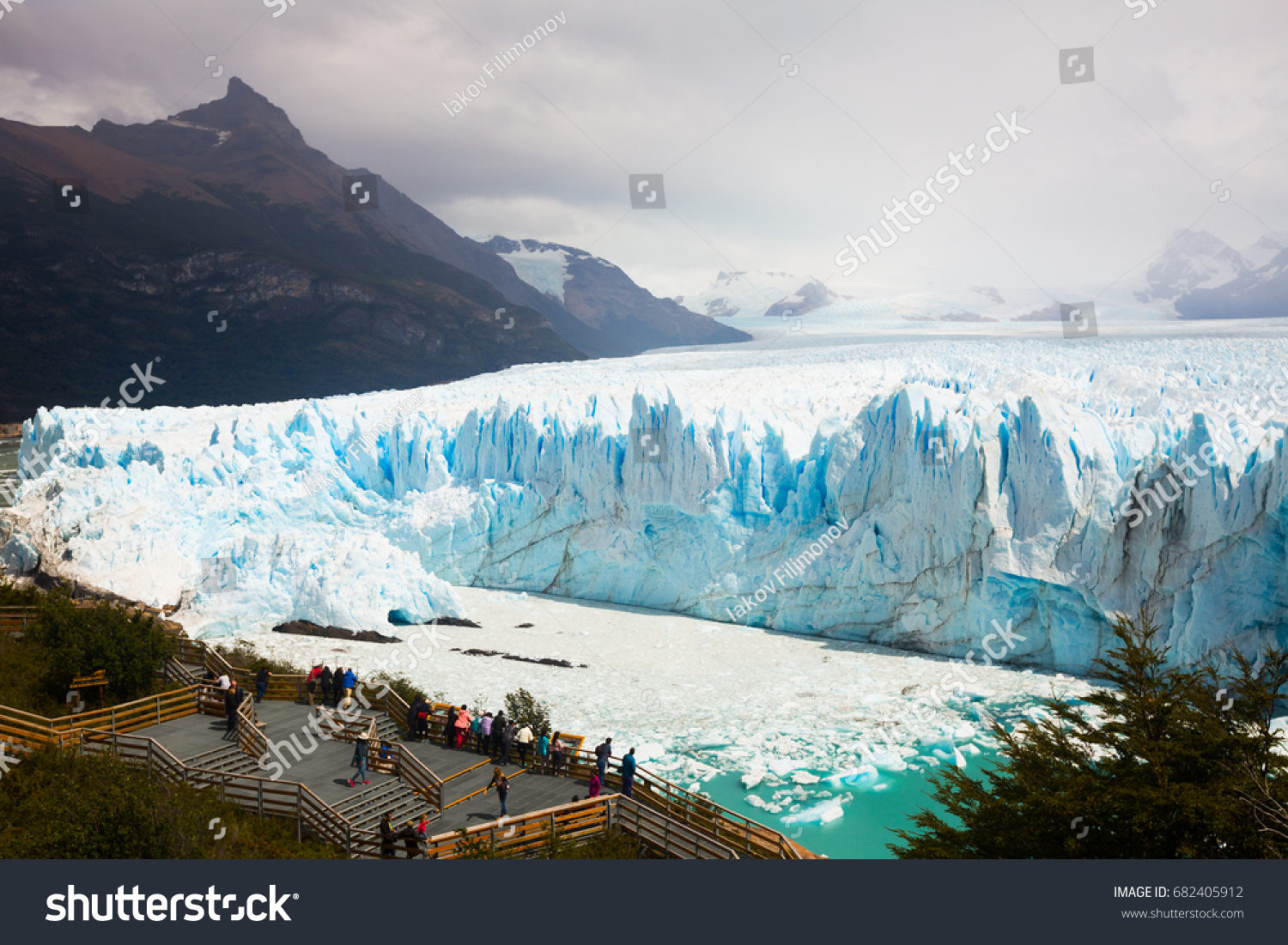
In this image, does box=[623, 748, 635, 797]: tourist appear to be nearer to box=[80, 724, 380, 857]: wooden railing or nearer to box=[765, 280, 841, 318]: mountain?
box=[80, 724, 380, 857]: wooden railing

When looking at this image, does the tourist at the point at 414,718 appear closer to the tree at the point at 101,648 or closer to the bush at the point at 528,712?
the bush at the point at 528,712

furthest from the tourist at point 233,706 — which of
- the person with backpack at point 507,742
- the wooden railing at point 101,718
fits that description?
the person with backpack at point 507,742

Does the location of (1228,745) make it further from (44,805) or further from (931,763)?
(44,805)

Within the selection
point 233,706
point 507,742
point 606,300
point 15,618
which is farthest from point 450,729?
point 606,300

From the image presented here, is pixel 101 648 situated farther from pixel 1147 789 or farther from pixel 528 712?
pixel 1147 789

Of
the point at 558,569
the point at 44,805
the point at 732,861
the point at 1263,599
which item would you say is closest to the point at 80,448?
the point at 558,569

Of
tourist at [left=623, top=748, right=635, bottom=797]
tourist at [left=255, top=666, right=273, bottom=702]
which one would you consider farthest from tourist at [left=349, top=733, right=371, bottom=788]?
tourist at [left=255, top=666, right=273, bottom=702]
